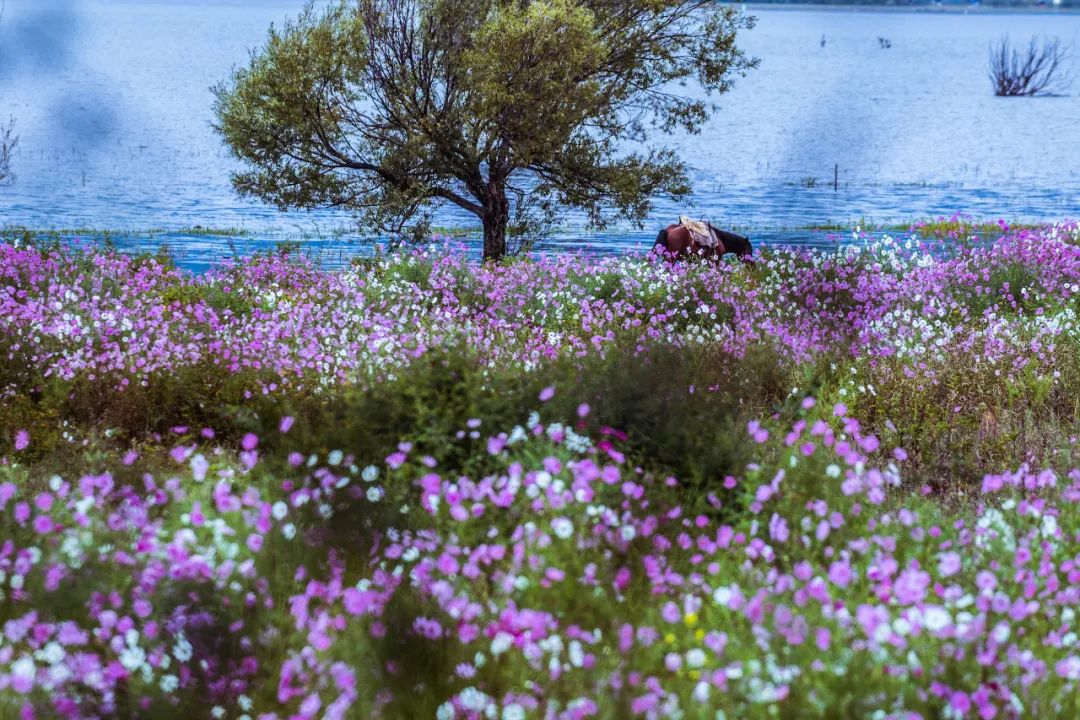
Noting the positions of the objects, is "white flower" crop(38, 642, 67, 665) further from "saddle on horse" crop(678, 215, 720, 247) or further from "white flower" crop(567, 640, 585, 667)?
"saddle on horse" crop(678, 215, 720, 247)

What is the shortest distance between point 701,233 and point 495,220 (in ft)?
15.1

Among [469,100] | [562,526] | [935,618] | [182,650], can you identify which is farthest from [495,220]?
[935,618]

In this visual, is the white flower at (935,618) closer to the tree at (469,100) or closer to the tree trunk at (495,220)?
the tree at (469,100)

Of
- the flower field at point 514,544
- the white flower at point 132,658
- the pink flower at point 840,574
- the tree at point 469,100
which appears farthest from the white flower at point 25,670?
the tree at point 469,100

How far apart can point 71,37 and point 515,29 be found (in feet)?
639

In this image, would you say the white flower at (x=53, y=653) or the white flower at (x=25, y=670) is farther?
the white flower at (x=53, y=653)

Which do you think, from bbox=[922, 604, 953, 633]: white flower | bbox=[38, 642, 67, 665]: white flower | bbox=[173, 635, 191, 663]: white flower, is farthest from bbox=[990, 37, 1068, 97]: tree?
bbox=[38, 642, 67, 665]: white flower

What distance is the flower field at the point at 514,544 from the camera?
344cm

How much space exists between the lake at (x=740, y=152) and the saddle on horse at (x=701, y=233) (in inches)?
252

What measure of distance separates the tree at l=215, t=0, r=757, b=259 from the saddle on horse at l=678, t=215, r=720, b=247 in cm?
263

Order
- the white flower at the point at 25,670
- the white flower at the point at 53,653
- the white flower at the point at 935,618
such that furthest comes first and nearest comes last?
the white flower at the point at 53,653 < the white flower at the point at 25,670 < the white flower at the point at 935,618

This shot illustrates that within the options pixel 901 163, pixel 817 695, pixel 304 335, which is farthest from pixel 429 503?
pixel 901 163

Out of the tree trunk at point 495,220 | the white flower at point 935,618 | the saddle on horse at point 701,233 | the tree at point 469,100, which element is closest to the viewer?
the white flower at point 935,618

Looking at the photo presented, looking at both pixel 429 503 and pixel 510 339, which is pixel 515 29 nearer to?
pixel 510 339
